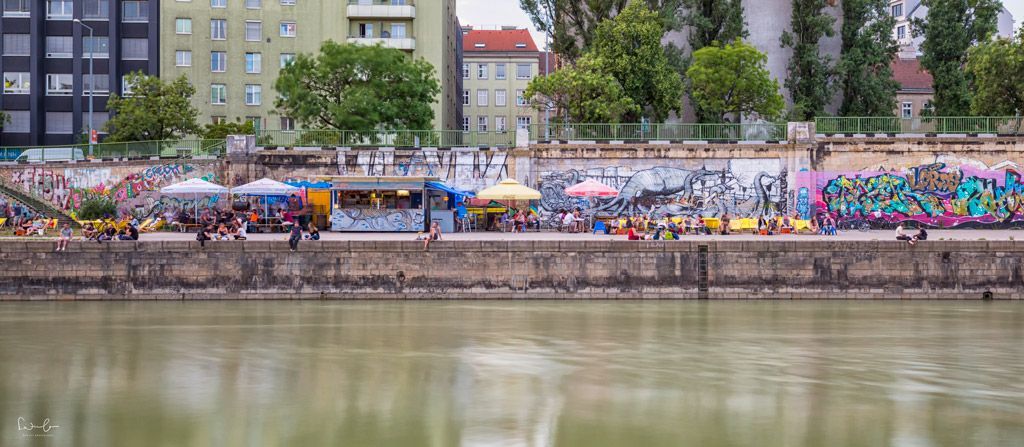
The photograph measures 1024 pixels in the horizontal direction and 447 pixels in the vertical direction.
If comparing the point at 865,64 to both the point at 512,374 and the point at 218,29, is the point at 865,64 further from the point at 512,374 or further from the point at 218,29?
the point at 512,374

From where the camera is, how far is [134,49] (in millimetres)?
76125

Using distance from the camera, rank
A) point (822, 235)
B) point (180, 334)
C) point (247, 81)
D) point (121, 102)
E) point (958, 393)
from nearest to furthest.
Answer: point (958, 393) < point (180, 334) < point (822, 235) < point (121, 102) < point (247, 81)

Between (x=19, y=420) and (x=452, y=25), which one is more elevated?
(x=452, y=25)

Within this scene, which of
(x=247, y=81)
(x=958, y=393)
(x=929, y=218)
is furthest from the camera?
(x=247, y=81)

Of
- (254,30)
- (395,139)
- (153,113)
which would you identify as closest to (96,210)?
(395,139)

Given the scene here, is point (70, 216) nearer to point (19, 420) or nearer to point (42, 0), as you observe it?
point (42, 0)

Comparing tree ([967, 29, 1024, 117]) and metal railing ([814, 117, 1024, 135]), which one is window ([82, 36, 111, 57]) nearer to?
metal railing ([814, 117, 1024, 135])

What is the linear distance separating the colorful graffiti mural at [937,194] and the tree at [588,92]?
1048 cm

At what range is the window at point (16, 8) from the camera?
76.3 metres

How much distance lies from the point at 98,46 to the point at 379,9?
19270 millimetres

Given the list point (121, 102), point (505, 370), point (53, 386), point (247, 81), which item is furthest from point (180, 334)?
point (247, 81)

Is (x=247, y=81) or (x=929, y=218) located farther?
(x=247, y=81)

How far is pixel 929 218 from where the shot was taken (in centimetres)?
4984

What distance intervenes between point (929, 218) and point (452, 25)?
45.2 metres
